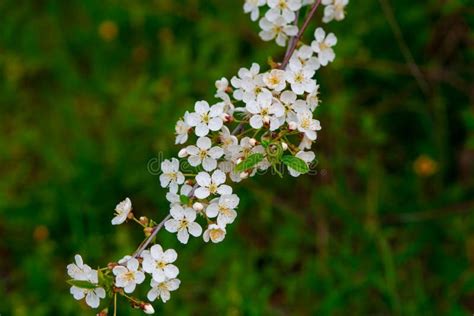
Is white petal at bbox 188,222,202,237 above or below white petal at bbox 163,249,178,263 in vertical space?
above

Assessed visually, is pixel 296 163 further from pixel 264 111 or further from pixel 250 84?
pixel 250 84

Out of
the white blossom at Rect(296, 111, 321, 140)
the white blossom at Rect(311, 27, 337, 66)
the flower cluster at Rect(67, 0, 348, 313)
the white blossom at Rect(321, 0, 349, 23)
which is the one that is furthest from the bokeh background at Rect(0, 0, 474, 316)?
the white blossom at Rect(296, 111, 321, 140)

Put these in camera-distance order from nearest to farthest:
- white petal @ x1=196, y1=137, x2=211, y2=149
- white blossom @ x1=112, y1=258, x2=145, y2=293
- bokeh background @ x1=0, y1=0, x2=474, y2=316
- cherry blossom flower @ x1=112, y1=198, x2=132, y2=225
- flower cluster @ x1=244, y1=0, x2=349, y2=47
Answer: white blossom @ x1=112, y1=258, x2=145, y2=293 < white petal @ x1=196, y1=137, x2=211, y2=149 < cherry blossom flower @ x1=112, y1=198, x2=132, y2=225 < flower cluster @ x1=244, y1=0, x2=349, y2=47 < bokeh background @ x1=0, y1=0, x2=474, y2=316

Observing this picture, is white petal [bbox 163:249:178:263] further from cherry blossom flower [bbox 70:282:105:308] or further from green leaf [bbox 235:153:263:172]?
green leaf [bbox 235:153:263:172]

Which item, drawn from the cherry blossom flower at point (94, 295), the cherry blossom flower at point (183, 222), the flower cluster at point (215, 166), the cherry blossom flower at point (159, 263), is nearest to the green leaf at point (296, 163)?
the flower cluster at point (215, 166)

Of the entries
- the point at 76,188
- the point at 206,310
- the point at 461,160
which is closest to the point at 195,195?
the point at 206,310

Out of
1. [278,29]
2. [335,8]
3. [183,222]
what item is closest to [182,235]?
[183,222]

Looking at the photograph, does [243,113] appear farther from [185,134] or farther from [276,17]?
[276,17]
